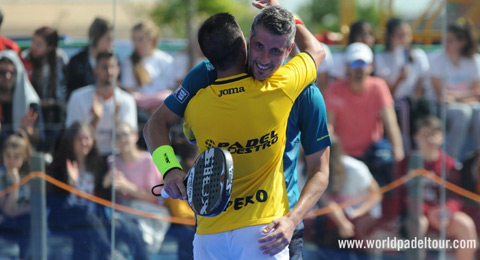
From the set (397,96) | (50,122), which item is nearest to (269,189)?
(50,122)

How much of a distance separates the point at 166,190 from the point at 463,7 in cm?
403

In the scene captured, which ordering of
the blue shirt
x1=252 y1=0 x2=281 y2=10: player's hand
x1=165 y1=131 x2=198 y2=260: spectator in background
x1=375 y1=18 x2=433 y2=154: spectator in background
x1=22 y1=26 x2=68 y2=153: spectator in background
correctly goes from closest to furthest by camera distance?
the blue shirt
x1=252 y1=0 x2=281 y2=10: player's hand
x1=165 y1=131 x2=198 y2=260: spectator in background
x1=22 y1=26 x2=68 y2=153: spectator in background
x1=375 y1=18 x2=433 y2=154: spectator in background

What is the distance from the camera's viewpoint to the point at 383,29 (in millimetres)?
6797

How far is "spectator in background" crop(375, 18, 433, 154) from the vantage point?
6.42 metres

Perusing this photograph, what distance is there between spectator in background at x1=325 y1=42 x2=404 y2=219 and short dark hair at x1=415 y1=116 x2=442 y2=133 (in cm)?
18

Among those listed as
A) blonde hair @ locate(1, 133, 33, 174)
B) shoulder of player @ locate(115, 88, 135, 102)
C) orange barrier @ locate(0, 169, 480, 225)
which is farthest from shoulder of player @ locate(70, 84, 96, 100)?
orange barrier @ locate(0, 169, 480, 225)

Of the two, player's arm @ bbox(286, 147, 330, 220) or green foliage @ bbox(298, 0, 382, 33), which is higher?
green foliage @ bbox(298, 0, 382, 33)

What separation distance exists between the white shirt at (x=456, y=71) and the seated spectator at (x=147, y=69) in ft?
7.81

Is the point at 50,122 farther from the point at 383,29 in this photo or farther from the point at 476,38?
the point at 476,38

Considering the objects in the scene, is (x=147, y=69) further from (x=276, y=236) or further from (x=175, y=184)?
(x=276, y=236)

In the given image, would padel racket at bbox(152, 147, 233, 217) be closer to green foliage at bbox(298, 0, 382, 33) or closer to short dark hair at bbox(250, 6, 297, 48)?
short dark hair at bbox(250, 6, 297, 48)

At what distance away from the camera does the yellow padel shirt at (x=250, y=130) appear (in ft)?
10.6

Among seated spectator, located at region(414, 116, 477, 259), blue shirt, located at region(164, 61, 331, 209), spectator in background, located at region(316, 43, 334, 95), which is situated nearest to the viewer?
blue shirt, located at region(164, 61, 331, 209)

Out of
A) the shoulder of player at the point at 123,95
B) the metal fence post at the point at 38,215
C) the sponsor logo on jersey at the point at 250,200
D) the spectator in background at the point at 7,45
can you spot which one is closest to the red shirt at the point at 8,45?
the spectator in background at the point at 7,45
